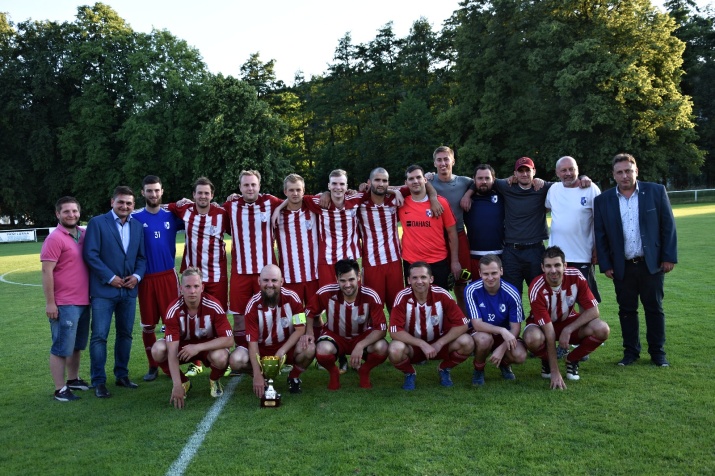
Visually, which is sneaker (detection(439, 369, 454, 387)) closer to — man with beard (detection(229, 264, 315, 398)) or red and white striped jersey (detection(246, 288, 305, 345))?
man with beard (detection(229, 264, 315, 398))

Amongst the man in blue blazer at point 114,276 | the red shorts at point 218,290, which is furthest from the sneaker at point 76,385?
the red shorts at point 218,290

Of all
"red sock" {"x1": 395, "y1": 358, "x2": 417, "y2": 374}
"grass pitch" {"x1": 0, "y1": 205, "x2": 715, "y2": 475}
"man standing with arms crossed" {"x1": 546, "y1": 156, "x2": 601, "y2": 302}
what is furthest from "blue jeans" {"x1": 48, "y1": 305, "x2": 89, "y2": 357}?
"man standing with arms crossed" {"x1": 546, "y1": 156, "x2": 601, "y2": 302}

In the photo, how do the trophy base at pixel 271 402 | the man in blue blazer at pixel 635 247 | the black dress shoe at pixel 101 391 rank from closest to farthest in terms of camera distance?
the trophy base at pixel 271 402 < the black dress shoe at pixel 101 391 < the man in blue blazer at pixel 635 247

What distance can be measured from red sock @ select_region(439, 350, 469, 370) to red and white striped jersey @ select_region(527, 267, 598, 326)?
2.35 ft

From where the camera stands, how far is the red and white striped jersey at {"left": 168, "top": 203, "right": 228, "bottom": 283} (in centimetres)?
589

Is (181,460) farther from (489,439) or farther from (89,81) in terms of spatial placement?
(89,81)

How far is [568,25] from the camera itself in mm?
33531

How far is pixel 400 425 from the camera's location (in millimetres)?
4098

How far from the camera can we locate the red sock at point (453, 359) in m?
4.97

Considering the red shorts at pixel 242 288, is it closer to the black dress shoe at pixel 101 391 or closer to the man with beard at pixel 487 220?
the black dress shoe at pixel 101 391

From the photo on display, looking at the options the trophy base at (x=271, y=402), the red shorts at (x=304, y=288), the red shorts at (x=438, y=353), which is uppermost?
the red shorts at (x=304, y=288)

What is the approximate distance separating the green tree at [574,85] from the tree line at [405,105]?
9cm

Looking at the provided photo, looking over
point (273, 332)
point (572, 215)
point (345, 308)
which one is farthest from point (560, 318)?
point (273, 332)

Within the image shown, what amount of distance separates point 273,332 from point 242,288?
966 mm
